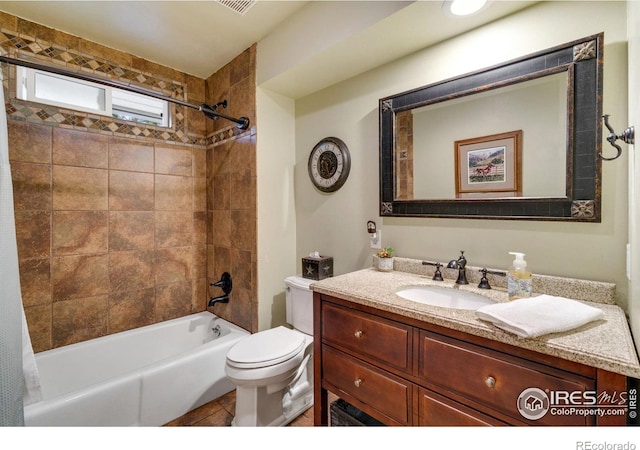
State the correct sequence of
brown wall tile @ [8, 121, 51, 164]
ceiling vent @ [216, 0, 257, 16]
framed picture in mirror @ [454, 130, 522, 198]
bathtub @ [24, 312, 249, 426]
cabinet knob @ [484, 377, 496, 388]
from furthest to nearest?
brown wall tile @ [8, 121, 51, 164] < ceiling vent @ [216, 0, 257, 16] < bathtub @ [24, 312, 249, 426] < framed picture in mirror @ [454, 130, 522, 198] < cabinet knob @ [484, 377, 496, 388]

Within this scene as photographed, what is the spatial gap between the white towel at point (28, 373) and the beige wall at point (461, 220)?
1.59 meters

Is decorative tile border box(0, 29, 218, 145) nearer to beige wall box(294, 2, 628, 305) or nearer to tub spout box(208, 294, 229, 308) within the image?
beige wall box(294, 2, 628, 305)

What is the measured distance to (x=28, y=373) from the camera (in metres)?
1.12

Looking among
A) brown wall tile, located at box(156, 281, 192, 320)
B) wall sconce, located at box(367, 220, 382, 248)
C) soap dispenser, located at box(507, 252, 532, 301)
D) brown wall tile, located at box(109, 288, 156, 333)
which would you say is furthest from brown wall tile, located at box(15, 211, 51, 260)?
soap dispenser, located at box(507, 252, 532, 301)

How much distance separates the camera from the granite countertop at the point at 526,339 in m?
0.70

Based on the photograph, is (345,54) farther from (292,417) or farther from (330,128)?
(292,417)

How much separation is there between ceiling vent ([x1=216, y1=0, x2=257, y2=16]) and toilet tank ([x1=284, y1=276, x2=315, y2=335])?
174cm

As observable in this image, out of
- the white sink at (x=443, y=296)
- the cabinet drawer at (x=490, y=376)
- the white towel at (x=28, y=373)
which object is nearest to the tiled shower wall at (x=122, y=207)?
the white towel at (x=28, y=373)

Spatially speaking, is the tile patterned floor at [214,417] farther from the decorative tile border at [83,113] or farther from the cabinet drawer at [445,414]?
the decorative tile border at [83,113]

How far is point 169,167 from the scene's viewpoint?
2.42 m

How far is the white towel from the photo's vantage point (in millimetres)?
1112

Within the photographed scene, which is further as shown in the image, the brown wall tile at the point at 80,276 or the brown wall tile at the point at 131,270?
the brown wall tile at the point at 131,270

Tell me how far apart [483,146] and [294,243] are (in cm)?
152
